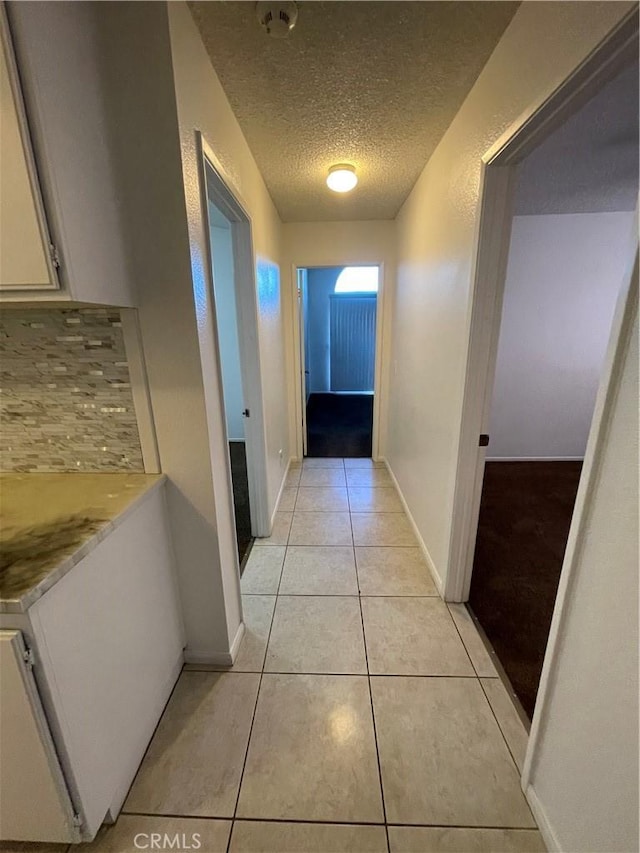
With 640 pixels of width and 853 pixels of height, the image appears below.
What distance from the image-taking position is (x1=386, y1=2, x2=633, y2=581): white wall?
957 mm

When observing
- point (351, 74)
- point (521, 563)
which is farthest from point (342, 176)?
point (521, 563)

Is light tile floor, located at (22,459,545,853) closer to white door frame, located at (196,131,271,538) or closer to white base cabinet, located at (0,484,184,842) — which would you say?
white base cabinet, located at (0,484,184,842)

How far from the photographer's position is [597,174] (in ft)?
7.39

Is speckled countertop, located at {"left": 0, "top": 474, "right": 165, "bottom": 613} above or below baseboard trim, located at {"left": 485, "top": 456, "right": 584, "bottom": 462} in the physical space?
above

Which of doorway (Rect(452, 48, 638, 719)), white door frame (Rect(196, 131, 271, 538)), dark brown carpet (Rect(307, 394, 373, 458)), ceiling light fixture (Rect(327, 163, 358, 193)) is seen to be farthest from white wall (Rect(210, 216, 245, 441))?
doorway (Rect(452, 48, 638, 719))

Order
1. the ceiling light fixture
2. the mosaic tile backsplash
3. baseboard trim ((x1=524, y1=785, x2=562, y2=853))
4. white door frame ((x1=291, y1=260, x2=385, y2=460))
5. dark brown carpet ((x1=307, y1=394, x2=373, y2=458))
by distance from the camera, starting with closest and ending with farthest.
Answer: baseboard trim ((x1=524, y1=785, x2=562, y2=853)), the mosaic tile backsplash, the ceiling light fixture, white door frame ((x1=291, y1=260, x2=385, y2=460)), dark brown carpet ((x1=307, y1=394, x2=373, y2=458))

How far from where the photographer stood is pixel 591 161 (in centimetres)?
206

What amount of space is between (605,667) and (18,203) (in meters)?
1.74

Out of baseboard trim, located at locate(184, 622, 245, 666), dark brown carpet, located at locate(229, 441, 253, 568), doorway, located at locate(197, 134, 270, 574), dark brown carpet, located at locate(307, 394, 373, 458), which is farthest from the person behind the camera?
dark brown carpet, located at locate(307, 394, 373, 458)

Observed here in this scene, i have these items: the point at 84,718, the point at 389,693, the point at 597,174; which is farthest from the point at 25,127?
the point at 597,174

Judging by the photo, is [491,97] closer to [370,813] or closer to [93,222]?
[93,222]

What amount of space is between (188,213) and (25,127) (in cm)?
41

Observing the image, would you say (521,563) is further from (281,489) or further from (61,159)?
(61,159)

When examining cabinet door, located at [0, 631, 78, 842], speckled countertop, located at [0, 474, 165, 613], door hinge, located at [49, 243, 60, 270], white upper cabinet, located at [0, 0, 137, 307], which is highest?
white upper cabinet, located at [0, 0, 137, 307]
